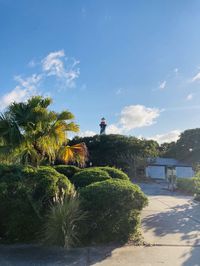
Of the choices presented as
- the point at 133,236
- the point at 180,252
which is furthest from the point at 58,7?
the point at 180,252

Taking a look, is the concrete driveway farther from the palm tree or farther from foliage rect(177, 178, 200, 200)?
foliage rect(177, 178, 200, 200)

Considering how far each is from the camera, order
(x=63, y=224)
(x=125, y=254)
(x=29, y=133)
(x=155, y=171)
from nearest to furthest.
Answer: (x=125, y=254) → (x=63, y=224) → (x=29, y=133) → (x=155, y=171)

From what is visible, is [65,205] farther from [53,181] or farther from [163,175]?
[163,175]

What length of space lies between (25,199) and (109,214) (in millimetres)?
1652

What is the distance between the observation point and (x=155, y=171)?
40.3m

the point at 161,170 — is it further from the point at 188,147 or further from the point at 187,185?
the point at 187,185

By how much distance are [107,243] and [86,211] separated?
2.44 feet

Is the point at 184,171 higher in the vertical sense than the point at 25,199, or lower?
higher

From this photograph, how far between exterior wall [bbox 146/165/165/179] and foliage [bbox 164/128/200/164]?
8.21 metres

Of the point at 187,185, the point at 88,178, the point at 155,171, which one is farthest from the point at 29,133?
the point at 155,171

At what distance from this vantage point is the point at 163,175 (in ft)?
132

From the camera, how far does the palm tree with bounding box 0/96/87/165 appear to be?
1062 centimetres

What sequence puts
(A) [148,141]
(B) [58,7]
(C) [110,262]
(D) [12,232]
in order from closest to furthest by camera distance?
(C) [110,262]
(D) [12,232]
(B) [58,7]
(A) [148,141]

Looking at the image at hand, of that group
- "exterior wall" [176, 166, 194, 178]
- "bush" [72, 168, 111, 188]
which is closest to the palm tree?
"bush" [72, 168, 111, 188]
